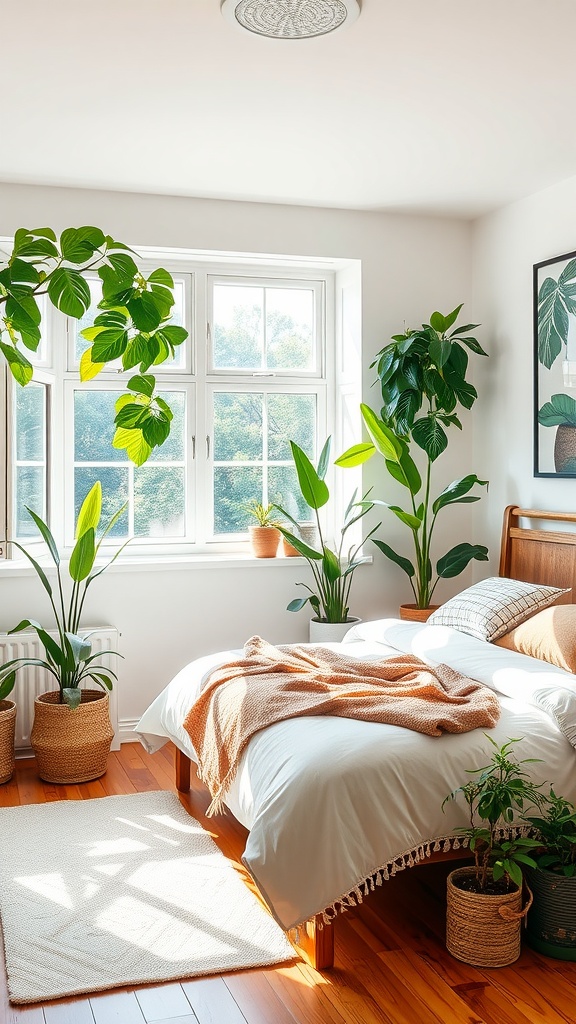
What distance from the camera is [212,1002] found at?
240cm

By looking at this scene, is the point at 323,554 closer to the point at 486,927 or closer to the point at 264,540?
the point at 264,540

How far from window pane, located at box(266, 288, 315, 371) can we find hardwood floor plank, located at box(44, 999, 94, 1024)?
132 inches

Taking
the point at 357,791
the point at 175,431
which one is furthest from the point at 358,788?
the point at 175,431

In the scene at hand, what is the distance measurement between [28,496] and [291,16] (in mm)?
2548

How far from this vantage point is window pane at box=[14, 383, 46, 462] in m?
4.39

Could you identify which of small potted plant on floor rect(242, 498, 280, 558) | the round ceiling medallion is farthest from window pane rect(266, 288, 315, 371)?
the round ceiling medallion

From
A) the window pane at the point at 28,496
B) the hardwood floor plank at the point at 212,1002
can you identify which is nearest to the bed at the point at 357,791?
the hardwood floor plank at the point at 212,1002

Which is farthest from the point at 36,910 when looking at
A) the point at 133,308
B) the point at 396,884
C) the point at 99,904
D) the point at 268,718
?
the point at 133,308

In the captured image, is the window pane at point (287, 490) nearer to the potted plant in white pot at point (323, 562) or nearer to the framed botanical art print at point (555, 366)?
the potted plant in white pot at point (323, 562)

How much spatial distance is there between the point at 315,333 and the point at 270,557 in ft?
4.08

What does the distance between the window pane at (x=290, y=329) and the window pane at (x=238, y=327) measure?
0.05 meters

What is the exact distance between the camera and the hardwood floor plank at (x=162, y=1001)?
235 cm

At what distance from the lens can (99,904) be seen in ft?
9.52

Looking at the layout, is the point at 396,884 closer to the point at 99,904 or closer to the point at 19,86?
the point at 99,904
